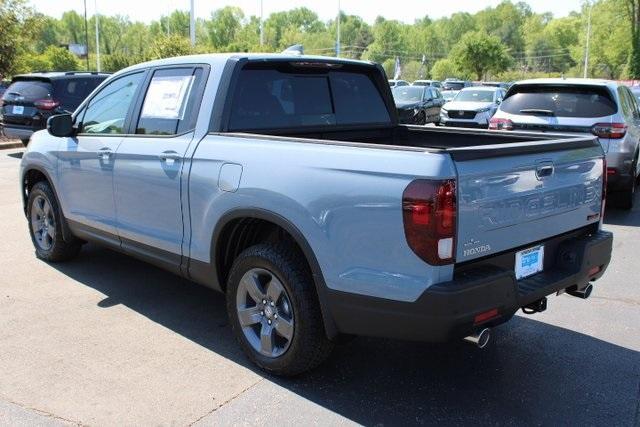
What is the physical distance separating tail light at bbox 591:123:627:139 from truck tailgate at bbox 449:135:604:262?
14.8 ft

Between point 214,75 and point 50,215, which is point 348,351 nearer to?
point 214,75

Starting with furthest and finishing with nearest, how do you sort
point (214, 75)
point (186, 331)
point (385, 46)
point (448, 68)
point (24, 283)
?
1. point (385, 46)
2. point (448, 68)
3. point (24, 283)
4. point (186, 331)
5. point (214, 75)

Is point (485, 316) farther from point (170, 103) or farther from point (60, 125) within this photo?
point (60, 125)

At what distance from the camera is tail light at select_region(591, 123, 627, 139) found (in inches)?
314

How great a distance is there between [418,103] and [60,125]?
16.7m

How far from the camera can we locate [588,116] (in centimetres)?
814

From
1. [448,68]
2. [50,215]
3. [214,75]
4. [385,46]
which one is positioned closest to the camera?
[214,75]

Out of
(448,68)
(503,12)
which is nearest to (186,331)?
(448,68)

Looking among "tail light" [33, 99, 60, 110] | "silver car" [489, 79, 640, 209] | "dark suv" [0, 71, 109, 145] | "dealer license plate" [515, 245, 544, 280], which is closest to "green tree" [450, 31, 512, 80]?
"dark suv" [0, 71, 109, 145]

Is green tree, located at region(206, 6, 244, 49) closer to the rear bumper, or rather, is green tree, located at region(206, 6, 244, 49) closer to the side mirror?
the side mirror

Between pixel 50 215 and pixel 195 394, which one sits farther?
pixel 50 215

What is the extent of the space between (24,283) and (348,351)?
3023mm

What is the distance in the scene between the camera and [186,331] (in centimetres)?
442

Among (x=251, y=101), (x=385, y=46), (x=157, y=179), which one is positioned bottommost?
(x=157, y=179)
